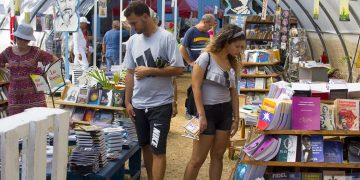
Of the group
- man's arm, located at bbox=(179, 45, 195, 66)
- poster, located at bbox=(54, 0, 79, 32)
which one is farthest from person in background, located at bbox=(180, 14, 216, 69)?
poster, located at bbox=(54, 0, 79, 32)

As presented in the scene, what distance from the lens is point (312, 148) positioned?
4480 millimetres

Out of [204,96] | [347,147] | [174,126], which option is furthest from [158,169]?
[174,126]

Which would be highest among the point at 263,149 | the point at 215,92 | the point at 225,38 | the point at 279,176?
the point at 225,38

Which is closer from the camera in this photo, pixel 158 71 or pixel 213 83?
pixel 158 71

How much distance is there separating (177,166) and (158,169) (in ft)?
7.34

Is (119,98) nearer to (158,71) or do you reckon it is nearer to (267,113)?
(158,71)

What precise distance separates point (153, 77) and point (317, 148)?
4.49 feet

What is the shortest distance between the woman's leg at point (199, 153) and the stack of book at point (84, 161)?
0.84 metres

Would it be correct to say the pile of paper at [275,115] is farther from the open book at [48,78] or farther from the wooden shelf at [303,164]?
the open book at [48,78]

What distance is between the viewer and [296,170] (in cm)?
467

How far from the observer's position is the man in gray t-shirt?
461cm

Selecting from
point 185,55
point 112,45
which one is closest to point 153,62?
point 185,55

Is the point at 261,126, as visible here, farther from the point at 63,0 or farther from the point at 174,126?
the point at 63,0

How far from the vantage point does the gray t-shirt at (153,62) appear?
4.66 meters
